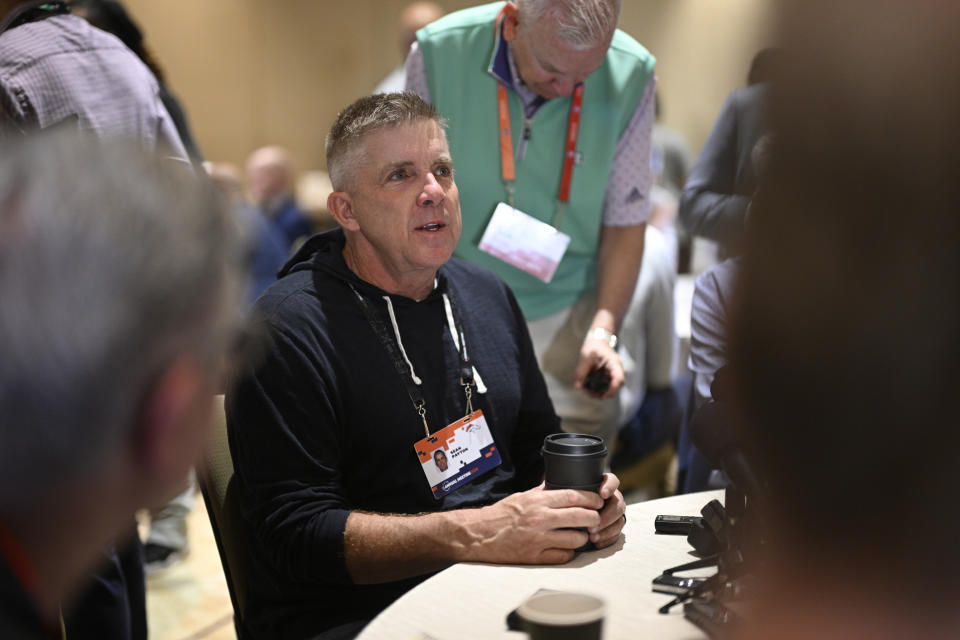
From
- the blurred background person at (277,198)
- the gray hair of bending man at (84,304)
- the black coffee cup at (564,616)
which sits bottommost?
the blurred background person at (277,198)

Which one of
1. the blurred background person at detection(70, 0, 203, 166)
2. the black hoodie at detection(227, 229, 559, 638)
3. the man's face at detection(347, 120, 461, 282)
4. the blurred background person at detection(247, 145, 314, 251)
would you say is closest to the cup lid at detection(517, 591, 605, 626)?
the black hoodie at detection(227, 229, 559, 638)

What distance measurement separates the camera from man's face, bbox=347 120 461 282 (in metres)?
1.94

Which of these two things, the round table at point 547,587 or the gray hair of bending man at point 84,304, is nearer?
the gray hair of bending man at point 84,304

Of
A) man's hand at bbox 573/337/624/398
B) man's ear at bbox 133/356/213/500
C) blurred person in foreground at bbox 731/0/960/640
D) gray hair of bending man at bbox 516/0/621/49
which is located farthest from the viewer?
man's hand at bbox 573/337/624/398

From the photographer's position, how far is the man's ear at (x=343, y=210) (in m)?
1.99

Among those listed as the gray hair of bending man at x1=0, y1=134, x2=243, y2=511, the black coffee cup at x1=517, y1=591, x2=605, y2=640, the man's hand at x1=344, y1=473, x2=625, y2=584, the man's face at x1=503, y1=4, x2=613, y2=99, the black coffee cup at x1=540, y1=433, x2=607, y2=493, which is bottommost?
the man's hand at x1=344, y1=473, x2=625, y2=584

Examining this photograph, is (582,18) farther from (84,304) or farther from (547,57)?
(84,304)

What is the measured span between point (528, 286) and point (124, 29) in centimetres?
147

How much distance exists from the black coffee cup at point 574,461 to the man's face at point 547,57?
1.13 metres

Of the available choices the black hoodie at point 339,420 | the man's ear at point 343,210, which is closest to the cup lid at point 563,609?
the black hoodie at point 339,420

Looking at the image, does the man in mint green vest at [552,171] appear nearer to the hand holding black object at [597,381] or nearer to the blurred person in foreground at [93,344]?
the hand holding black object at [597,381]

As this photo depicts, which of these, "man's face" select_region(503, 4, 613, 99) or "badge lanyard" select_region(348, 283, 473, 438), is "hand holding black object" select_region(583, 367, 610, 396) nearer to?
"badge lanyard" select_region(348, 283, 473, 438)

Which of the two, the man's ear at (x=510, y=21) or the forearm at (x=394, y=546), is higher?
the man's ear at (x=510, y=21)

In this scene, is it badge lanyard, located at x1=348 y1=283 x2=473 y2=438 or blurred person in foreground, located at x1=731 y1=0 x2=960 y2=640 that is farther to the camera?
badge lanyard, located at x1=348 y1=283 x2=473 y2=438
